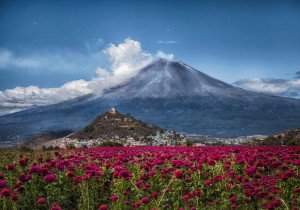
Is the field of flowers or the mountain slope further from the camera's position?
the mountain slope

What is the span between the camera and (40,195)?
353 inches

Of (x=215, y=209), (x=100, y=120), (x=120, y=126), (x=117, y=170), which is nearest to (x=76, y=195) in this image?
(x=117, y=170)

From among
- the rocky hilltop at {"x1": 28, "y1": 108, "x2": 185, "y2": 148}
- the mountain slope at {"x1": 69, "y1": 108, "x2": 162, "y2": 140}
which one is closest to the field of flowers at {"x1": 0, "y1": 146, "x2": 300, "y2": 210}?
the rocky hilltop at {"x1": 28, "y1": 108, "x2": 185, "y2": 148}

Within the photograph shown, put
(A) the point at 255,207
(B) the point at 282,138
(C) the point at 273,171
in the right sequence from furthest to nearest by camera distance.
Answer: (B) the point at 282,138
(C) the point at 273,171
(A) the point at 255,207

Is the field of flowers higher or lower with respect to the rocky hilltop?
higher


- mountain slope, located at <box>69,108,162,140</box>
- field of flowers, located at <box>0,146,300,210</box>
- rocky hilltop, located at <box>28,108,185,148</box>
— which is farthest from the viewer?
mountain slope, located at <box>69,108,162,140</box>

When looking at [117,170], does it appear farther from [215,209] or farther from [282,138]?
[282,138]

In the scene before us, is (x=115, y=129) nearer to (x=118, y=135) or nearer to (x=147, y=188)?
(x=118, y=135)

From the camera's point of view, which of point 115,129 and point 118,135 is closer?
point 118,135

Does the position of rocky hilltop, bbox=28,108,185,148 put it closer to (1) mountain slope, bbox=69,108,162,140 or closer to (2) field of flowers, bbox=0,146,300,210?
(1) mountain slope, bbox=69,108,162,140

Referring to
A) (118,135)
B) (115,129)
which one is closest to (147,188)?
(118,135)

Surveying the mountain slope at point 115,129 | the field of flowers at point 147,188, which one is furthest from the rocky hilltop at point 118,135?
the field of flowers at point 147,188

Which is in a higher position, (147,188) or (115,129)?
(147,188)

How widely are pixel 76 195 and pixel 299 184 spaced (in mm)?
5108
